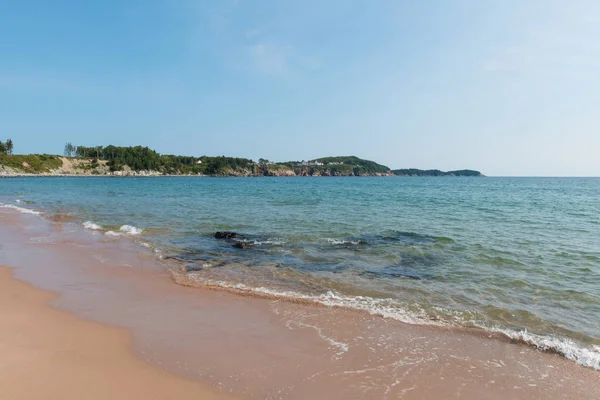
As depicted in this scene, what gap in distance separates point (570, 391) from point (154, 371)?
6227 mm

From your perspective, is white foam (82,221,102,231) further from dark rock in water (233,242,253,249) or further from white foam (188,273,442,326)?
white foam (188,273,442,326)

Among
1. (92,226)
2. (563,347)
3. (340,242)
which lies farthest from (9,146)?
(563,347)

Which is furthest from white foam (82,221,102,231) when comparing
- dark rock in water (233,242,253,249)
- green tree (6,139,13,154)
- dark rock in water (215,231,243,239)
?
green tree (6,139,13,154)

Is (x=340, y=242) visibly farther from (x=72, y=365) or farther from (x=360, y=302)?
(x=72, y=365)

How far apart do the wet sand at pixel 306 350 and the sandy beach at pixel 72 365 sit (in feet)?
0.90

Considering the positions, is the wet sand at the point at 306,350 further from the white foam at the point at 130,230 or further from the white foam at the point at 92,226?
the white foam at the point at 92,226

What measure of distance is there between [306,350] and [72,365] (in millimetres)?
3686

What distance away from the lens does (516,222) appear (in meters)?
24.6

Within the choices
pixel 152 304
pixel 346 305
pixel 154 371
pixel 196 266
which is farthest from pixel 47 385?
pixel 196 266

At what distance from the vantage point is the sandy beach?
470 centimetres

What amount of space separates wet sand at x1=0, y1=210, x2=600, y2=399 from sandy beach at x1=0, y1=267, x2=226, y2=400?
0.90ft

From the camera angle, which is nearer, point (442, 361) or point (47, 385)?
point (47, 385)

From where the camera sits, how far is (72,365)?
17.6 ft

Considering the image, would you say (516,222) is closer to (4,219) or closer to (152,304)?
(152,304)
